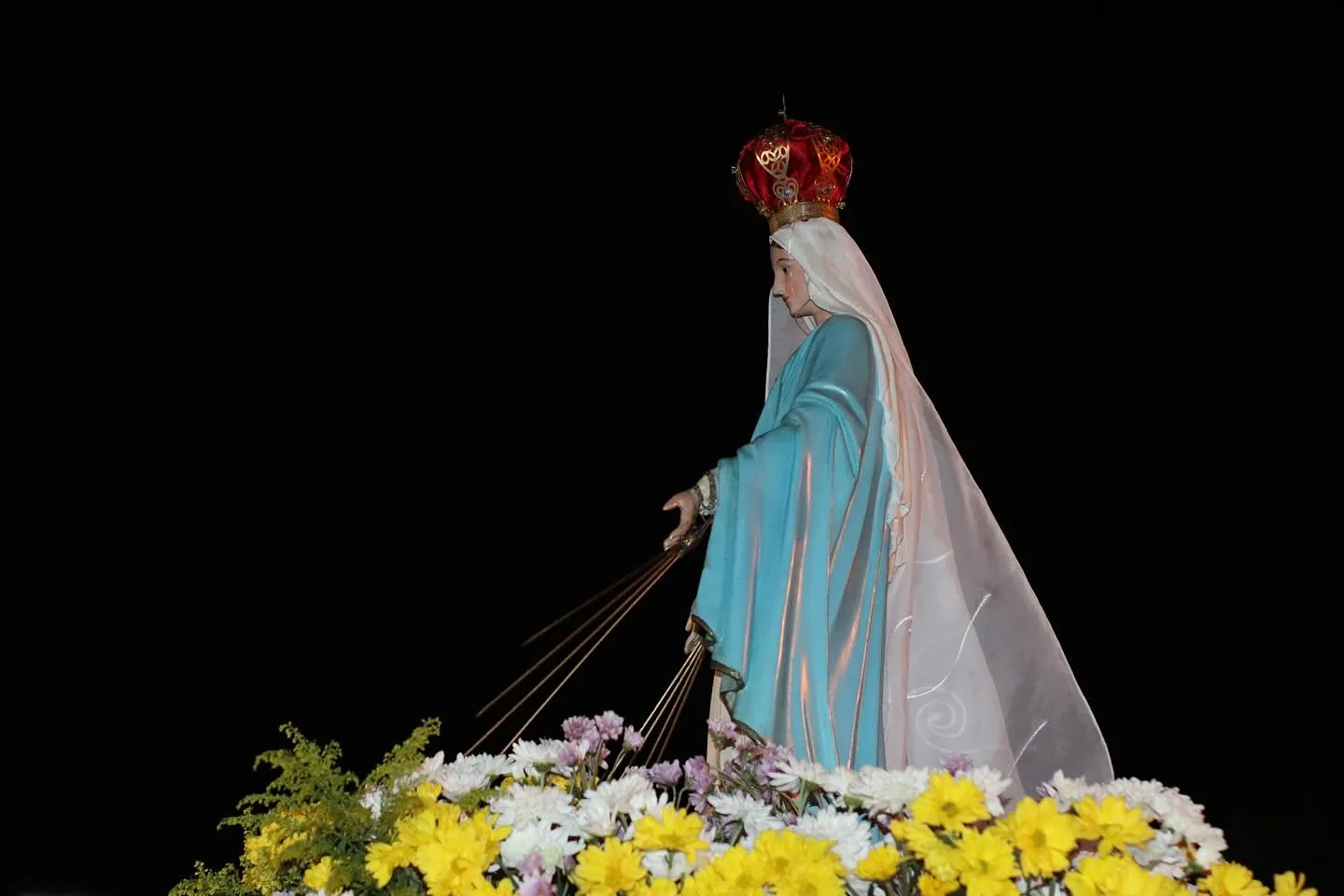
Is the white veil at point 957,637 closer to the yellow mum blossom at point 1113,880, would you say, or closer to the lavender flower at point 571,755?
the lavender flower at point 571,755

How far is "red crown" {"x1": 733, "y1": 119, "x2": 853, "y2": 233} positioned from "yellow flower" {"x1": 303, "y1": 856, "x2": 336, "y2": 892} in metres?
1.55

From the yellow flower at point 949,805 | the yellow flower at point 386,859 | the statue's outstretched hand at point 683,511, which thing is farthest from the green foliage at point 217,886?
the statue's outstretched hand at point 683,511

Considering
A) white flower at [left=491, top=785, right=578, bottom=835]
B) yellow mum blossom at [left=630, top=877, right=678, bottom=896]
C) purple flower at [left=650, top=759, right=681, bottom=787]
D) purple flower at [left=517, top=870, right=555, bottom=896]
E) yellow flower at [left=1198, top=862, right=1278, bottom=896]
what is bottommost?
yellow flower at [left=1198, top=862, right=1278, bottom=896]

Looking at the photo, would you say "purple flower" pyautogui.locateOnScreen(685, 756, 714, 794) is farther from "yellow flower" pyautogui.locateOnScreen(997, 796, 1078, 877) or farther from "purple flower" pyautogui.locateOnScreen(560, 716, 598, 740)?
"yellow flower" pyautogui.locateOnScreen(997, 796, 1078, 877)

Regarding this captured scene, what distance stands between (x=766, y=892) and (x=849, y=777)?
0.18m

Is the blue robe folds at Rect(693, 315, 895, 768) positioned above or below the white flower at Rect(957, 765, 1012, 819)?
above

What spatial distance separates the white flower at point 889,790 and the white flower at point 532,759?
11.5 inches

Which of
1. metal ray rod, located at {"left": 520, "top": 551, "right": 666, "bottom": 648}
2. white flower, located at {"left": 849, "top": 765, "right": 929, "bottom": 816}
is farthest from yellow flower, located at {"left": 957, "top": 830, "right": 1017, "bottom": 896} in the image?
metal ray rod, located at {"left": 520, "top": 551, "right": 666, "bottom": 648}

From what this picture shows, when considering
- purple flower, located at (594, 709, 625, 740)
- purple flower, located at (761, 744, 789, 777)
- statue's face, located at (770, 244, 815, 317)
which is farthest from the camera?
statue's face, located at (770, 244, 815, 317)

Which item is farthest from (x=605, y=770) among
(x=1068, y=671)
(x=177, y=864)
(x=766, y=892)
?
(x=177, y=864)

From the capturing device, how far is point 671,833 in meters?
0.87

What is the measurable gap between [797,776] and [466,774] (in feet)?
Result: 0.90

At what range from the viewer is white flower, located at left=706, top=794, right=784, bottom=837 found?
991 millimetres

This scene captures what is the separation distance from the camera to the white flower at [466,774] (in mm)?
1067
